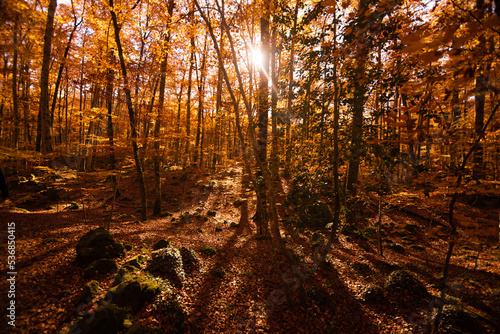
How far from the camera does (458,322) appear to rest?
3.50 m

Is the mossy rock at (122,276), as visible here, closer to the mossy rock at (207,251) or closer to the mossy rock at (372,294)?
the mossy rock at (207,251)

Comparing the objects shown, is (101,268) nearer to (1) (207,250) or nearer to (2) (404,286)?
(1) (207,250)

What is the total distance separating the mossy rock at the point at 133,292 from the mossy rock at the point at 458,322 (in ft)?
17.3

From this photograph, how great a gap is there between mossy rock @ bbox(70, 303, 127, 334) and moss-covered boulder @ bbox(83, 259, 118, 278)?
103cm

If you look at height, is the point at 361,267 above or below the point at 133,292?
below

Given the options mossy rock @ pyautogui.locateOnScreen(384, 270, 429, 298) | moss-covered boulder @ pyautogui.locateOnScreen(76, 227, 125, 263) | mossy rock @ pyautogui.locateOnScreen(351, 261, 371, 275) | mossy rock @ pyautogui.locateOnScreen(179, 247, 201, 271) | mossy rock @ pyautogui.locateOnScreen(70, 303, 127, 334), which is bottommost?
mossy rock @ pyautogui.locateOnScreen(351, 261, 371, 275)

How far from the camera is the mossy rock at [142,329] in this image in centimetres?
279

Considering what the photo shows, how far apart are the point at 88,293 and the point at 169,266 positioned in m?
1.48

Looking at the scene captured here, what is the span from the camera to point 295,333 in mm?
3633

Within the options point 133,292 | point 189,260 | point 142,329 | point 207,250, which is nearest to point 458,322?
point 142,329

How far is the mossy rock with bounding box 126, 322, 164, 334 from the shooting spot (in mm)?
2791

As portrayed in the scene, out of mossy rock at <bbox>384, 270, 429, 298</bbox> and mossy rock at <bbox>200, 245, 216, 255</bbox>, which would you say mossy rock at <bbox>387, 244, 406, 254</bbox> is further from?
mossy rock at <bbox>200, 245, 216, 255</bbox>

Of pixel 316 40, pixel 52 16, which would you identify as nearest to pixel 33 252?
pixel 316 40

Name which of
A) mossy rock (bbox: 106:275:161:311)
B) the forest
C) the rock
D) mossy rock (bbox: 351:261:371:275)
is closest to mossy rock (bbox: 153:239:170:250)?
the forest
